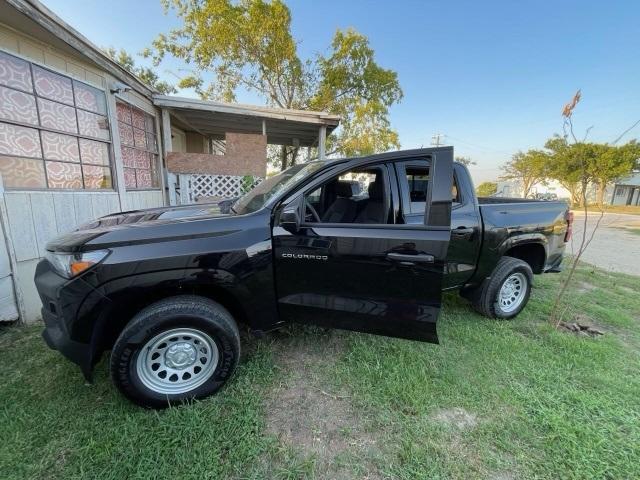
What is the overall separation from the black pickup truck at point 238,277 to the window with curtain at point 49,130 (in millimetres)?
2107

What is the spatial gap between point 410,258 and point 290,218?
3.11 ft

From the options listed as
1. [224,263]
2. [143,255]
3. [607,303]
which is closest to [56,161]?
[143,255]

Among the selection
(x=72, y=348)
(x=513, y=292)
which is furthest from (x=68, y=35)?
(x=513, y=292)

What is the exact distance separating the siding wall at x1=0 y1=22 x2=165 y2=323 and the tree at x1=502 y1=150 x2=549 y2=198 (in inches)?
1650

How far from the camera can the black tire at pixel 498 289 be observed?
10.6 ft

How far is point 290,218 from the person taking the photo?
6.59ft

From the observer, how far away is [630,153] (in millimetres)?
25641

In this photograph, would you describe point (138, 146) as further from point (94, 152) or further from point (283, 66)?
point (283, 66)

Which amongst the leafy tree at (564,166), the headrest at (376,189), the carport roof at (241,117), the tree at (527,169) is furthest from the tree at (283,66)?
the tree at (527,169)

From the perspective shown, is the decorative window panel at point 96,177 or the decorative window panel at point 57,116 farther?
the decorative window panel at point 96,177

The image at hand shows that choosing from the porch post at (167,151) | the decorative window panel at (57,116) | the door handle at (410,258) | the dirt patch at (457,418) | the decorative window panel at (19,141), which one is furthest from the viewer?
the porch post at (167,151)

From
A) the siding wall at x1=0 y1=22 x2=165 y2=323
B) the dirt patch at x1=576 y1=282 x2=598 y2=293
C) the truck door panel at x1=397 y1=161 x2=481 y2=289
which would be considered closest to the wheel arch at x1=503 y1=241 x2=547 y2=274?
the truck door panel at x1=397 y1=161 x2=481 y2=289

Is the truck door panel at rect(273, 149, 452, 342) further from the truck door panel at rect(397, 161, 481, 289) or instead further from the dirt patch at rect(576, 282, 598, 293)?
the dirt patch at rect(576, 282, 598, 293)

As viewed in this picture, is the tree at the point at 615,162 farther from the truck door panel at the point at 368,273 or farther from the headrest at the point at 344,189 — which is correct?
the truck door panel at the point at 368,273
